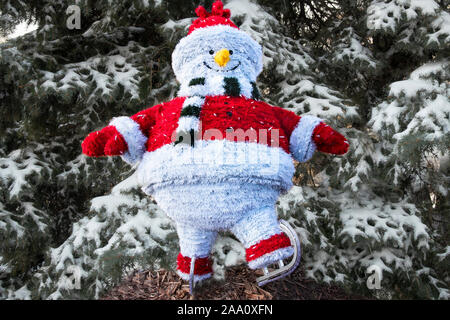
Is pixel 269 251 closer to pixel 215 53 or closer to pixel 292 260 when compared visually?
pixel 292 260

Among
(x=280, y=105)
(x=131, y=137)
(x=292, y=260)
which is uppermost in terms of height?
(x=131, y=137)

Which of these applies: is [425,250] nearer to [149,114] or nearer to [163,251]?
[163,251]

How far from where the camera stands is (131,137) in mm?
1084

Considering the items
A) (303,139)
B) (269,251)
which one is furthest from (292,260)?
(303,139)

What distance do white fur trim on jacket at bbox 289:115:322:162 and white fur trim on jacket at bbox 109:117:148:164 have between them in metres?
0.46

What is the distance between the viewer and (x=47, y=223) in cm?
254

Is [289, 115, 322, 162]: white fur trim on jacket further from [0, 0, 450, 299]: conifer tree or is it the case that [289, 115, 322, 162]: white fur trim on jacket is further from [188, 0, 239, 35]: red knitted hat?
[0, 0, 450, 299]: conifer tree

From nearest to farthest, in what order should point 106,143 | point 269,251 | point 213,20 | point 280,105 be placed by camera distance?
point 269,251 < point 106,143 < point 213,20 < point 280,105

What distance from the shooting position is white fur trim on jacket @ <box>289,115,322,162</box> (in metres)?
1.11

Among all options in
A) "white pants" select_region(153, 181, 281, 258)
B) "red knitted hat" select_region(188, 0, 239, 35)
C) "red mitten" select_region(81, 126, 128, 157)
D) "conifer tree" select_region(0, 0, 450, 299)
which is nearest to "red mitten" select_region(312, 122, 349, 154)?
"white pants" select_region(153, 181, 281, 258)

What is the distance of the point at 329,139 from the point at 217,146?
355 millimetres

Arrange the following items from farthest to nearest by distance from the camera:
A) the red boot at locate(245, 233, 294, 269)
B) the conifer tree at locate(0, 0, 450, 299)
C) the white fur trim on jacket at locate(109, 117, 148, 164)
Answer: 1. the conifer tree at locate(0, 0, 450, 299)
2. the white fur trim on jacket at locate(109, 117, 148, 164)
3. the red boot at locate(245, 233, 294, 269)

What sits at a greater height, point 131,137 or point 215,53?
point 215,53
